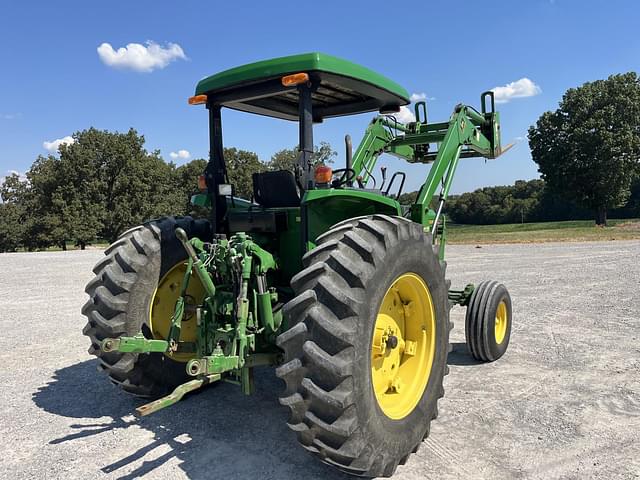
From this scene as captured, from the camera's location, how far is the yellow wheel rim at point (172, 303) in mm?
4395

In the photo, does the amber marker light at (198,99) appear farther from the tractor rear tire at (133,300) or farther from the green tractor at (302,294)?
the tractor rear tire at (133,300)

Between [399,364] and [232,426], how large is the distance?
4.89 feet

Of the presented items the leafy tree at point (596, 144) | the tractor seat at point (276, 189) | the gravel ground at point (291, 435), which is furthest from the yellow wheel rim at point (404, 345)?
the leafy tree at point (596, 144)

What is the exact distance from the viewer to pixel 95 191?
35.9m

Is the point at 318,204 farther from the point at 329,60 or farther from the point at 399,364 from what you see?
the point at 399,364

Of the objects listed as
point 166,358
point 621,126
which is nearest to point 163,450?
point 166,358

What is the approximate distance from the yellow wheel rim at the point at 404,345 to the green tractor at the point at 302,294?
0.03 ft

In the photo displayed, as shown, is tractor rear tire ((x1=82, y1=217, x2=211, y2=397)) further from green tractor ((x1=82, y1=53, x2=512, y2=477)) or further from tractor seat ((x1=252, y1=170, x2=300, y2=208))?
tractor seat ((x1=252, y1=170, x2=300, y2=208))

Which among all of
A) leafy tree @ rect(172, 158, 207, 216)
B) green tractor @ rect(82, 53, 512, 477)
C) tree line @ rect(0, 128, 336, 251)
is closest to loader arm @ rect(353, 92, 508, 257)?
green tractor @ rect(82, 53, 512, 477)

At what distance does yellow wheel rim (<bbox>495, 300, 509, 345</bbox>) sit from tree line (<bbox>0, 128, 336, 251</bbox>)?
28.5m

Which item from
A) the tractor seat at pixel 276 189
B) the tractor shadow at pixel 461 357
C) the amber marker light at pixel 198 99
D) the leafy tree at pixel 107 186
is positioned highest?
the leafy tree at pixel 107 186

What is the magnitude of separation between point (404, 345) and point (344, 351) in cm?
110

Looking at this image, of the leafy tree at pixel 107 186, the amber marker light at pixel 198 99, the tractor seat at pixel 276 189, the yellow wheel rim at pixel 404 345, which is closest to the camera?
the yellow wheel rim at pixel 404 345

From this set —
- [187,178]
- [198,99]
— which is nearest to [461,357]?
[198,99]
